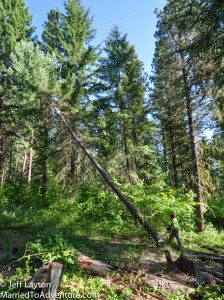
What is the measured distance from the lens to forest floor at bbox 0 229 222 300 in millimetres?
5035

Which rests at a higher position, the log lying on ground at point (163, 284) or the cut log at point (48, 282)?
the cut log at point (48, 282)

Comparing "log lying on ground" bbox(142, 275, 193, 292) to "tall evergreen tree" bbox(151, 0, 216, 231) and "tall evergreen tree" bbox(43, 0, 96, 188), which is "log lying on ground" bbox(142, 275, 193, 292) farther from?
"tall evergreen tree" bbox(43, 0, 96, 188)

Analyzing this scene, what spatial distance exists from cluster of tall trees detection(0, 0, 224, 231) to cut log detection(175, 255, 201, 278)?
5.01 m

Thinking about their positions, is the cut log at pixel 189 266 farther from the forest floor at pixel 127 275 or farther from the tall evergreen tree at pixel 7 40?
the tall evergreen tree at pixel 7 40

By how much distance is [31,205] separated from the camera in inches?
575

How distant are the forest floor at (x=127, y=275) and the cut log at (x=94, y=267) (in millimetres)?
89

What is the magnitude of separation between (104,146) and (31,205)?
623 centimetres

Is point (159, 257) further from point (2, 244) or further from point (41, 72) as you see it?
point (41, 72)

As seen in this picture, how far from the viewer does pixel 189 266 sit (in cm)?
622

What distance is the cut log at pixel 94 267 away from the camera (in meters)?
5.59

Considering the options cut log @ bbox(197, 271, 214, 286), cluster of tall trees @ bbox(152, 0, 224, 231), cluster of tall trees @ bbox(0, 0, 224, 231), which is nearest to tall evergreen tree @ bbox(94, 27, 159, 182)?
cluster of tall trees @ bbox(0, 0, 224, 231)

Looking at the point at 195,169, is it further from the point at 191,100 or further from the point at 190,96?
the point at 190,96

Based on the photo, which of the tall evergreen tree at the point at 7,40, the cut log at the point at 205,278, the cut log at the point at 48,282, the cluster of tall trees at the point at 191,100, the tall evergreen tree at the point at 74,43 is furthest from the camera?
the tall evergreen tree at the point at 7,40

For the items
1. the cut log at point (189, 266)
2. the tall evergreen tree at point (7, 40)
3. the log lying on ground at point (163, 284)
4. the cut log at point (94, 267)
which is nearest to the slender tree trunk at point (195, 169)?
the cut log at point (189, 266)
